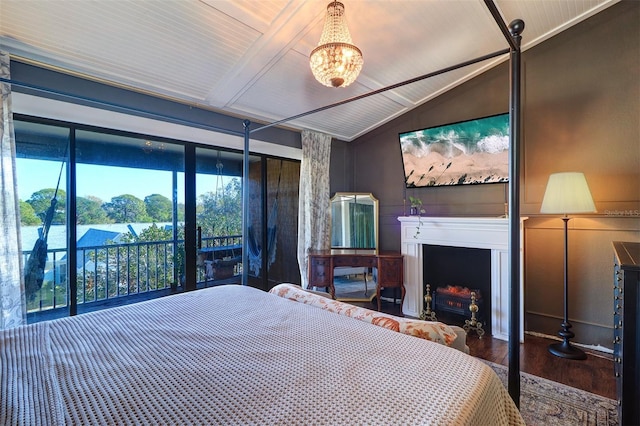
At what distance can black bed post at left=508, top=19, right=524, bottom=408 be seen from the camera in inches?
47.6

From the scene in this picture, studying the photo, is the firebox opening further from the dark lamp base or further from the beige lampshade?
the beige lampshade

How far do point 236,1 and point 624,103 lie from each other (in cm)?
338

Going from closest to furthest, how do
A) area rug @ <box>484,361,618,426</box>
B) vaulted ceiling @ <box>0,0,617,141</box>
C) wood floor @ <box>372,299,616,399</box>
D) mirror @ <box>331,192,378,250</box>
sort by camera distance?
area rug @ <box>484,361,618,426</box>, vaulted ceiling @ <box>0,0,617,141</box>, wood floor @ <box>372,299,616,399</box>, mirror @ <box>331,192,378,250</box>

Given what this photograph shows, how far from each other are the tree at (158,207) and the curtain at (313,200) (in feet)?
5.41

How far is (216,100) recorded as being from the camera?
2986mm

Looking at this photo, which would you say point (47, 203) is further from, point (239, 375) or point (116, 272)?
point (239, 375)

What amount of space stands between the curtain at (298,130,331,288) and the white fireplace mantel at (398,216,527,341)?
111cm

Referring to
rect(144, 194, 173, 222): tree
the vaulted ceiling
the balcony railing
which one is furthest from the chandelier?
the balcony railing

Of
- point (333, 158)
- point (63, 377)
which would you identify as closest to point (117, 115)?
point (63, 377)

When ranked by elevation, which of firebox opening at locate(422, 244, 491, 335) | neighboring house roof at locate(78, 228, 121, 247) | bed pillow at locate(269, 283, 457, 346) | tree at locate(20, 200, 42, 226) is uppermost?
tree at locate(20, 200, 42, 226)

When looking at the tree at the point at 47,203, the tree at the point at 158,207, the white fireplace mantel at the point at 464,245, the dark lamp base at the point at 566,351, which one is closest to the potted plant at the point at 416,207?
the white fireplace mantel at the point at 464,245

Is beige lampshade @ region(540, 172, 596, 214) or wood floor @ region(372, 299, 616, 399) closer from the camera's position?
wood floor @ region(372, 299, 616, 399)

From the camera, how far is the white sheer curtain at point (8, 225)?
197 cm

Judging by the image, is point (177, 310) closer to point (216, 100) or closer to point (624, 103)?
point (216, 100)
